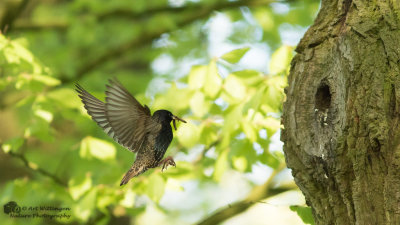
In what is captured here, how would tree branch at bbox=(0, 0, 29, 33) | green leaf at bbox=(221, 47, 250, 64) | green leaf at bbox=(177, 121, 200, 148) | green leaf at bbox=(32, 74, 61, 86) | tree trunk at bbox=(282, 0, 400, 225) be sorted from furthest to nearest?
1. tree branch at bbox=(0, 0, 29, 33)
2. green leaf at bbox=(32, 74, 61, 86)
3. green leaf at bbox=(177, 121, 200, 148)
4. green leaf at bbox=(221, 47, 250, 64)
5. tree trunk at bbox=(282, 0, 400, 225)

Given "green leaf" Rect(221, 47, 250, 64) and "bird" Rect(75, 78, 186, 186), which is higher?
"green leaf" Rect(221, 47, 250, 64)

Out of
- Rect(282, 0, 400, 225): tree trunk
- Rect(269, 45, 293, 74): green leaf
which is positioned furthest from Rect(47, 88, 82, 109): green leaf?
Rect(282, 0, 400, 225): tree trunk

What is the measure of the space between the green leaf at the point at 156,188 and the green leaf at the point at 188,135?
1.03ft

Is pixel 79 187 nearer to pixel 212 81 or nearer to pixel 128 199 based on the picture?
pixel 128 199

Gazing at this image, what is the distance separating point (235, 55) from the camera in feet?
9.57

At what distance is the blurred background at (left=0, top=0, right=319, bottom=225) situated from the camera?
3.21m

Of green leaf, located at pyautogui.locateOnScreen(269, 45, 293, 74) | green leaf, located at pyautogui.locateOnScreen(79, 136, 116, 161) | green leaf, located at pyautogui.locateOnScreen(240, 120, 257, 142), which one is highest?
green leaf, located at pyautogui.locateOnScreen(269, 45, 293, 74)

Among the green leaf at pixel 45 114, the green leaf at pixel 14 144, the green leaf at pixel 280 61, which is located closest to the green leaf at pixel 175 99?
the green leaf at pixel 280 61

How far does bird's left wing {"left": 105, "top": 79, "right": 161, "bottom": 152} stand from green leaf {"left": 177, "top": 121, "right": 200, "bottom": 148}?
937 millimetres

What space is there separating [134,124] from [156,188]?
3.36ft

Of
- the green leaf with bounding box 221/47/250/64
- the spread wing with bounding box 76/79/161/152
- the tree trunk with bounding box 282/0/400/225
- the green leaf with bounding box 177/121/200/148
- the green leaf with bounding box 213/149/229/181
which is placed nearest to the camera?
the tree trunk with bounding box 282/0/400/225

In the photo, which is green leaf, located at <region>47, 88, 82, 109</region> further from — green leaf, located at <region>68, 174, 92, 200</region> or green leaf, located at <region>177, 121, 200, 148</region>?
green leaf, located at <region>177, 121, 200, 148</region>

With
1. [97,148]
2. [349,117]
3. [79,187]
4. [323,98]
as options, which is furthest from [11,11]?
[349,117]

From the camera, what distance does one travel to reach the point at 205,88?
3.20 meters
